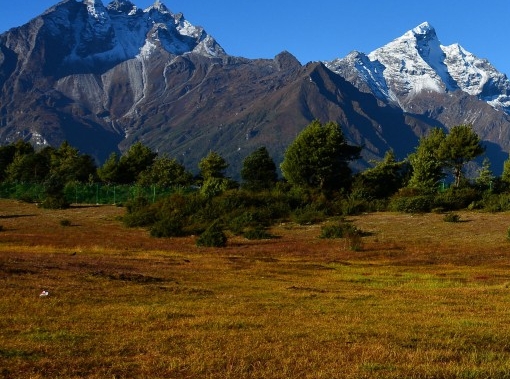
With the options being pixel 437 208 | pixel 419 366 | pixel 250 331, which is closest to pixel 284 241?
pixel 437 208

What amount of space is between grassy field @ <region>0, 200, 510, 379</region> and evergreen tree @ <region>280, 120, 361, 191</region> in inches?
2008

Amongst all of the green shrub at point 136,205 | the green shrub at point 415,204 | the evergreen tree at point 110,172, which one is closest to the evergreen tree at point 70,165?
the evergreen tree at point 110,172

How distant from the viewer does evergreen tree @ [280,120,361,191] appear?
338 ft

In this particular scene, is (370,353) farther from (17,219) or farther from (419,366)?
(17,219)

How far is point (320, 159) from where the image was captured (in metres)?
102

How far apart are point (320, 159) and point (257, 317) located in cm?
8229

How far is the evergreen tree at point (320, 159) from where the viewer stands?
103m

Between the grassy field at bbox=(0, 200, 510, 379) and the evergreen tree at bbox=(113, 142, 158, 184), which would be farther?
the evergreen tree at bbox=(113, 142, 158, 184)

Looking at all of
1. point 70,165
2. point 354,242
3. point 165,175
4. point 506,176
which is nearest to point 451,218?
point 354,242

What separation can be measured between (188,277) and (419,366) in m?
22.3

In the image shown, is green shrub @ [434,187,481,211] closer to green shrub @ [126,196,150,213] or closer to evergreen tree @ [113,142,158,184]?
green shrub @ [126,196,150,213]

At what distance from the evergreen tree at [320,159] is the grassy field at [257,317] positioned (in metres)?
51.0

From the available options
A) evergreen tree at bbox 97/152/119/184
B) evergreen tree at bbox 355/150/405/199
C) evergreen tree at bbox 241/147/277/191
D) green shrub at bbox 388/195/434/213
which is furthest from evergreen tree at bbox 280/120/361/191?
evergreen tree at bbox 97/152/119/184

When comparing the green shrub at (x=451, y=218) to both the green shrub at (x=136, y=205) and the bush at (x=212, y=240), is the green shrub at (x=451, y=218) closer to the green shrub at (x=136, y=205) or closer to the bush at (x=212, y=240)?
the bush at (x=212, y=240)
